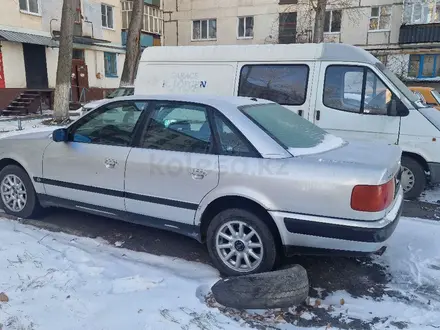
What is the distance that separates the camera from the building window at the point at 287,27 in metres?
27.6

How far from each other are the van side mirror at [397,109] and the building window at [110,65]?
65.9 feet

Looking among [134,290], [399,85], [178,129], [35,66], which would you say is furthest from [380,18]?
[134,290]

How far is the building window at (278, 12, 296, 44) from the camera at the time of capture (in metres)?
27.6

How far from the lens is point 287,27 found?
2783 cm

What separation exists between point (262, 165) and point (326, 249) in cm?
84

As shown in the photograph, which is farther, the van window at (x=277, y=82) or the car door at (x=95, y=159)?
the van window at (x=277, y=82)

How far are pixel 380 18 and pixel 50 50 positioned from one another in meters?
20.5

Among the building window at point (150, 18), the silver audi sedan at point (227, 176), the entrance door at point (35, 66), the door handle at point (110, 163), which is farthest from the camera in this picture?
the building window at point (150, 18)

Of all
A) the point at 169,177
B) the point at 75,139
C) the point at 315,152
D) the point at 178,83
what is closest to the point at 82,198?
the point at 75,139

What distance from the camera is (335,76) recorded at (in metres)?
5.74

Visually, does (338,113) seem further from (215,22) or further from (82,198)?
(215,22)

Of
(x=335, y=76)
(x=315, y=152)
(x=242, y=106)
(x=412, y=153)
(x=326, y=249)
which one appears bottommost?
(x=326, y=249)

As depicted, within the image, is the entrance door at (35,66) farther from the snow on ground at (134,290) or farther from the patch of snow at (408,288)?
the patch of snow at (408,288)

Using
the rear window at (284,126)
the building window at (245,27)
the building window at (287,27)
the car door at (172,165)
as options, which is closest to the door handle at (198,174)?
the car door at (172,165)
